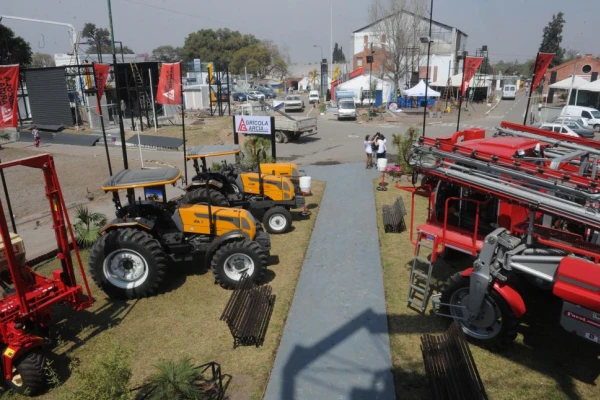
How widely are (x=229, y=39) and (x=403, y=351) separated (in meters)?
86.5

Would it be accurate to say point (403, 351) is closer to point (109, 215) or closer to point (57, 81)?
point (109, 215)

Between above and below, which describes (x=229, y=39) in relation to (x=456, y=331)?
above

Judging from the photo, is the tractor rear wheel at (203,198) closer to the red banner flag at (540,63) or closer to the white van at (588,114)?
the red banner flag at (540,63)

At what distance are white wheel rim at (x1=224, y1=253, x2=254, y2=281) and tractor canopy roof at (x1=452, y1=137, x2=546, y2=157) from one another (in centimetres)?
410

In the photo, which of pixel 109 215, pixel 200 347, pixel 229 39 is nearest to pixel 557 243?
pixel 200 347

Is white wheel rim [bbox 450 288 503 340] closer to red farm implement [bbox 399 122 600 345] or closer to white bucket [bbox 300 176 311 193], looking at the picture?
red farm implement [bbox 399 122 600 345]

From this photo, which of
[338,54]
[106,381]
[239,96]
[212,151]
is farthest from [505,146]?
[338,54]

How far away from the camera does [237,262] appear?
7516 mm

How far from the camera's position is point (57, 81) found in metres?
29.7

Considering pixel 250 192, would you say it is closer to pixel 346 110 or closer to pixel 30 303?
pixel 30 303

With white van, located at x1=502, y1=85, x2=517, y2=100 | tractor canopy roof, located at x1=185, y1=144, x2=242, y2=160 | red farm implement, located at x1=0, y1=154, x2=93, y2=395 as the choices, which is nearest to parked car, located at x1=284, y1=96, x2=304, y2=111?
white van, located at x1=502, y1=85, x2=517, y2=100

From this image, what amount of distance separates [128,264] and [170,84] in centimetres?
922

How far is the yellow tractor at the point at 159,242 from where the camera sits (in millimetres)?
7020

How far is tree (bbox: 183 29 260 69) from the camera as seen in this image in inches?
3189
